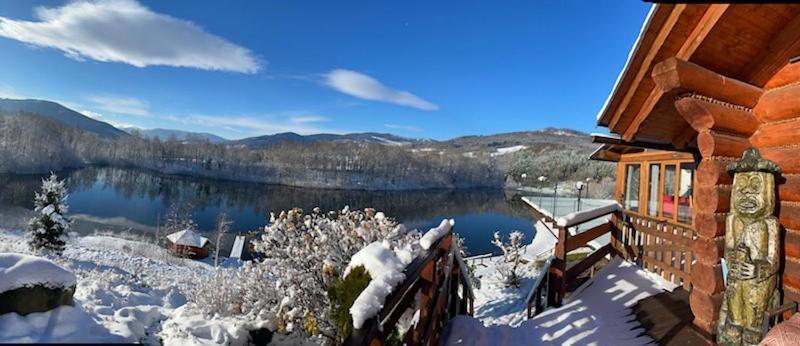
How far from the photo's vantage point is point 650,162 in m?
7.39

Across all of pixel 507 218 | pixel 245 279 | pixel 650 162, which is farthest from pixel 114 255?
pixel 507 218

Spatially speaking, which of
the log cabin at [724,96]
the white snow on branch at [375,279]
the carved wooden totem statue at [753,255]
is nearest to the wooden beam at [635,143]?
the log cabin at [724,96]

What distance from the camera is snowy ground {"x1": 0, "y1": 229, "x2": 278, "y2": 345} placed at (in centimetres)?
357

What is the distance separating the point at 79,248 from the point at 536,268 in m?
21.5

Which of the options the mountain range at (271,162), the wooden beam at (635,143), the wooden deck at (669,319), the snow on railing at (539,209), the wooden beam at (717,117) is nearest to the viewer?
the wooden beam at (717,117)

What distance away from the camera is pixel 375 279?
196 centimetres

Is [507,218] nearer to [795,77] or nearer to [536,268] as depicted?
[536,268]

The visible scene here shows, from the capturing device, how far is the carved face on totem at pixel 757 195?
2869 millimetres

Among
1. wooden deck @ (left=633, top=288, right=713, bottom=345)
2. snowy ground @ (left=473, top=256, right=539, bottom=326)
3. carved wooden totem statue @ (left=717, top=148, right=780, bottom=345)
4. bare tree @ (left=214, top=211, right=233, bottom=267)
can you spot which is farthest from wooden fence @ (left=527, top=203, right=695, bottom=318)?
bare tree @ (left=214, top=211, right=233, bottom=267)

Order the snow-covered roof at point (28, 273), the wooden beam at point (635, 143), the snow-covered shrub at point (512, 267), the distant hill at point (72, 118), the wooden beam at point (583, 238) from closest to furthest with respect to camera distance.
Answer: the snow-covered roof at point (28, 273) → the wooden beam at point (635, 143) → the wooden beam at point (583, 238) → the snow-covered shrub at point (512, 267) → the distant hill at point (72, 118)

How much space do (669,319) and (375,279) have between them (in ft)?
12.0

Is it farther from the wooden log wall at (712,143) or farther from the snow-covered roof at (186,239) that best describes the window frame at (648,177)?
the snow-covered roof at (186,239)

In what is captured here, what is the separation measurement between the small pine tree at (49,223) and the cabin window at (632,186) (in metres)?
20.6

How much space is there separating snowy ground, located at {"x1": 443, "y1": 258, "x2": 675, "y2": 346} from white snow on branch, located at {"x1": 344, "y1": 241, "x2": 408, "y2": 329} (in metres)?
1.47
